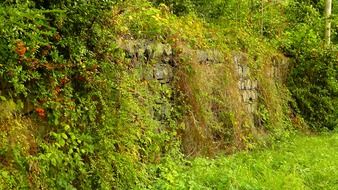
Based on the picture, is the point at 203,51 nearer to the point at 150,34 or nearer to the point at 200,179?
the point at 150,34

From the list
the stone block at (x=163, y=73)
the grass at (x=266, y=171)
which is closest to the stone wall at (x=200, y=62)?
the stone block at (x=163, y=73)

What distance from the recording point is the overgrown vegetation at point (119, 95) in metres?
4.52

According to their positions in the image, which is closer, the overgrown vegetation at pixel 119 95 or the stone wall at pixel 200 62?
the overgrown vegetation at pixel 119 95

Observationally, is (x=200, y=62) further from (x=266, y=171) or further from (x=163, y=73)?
(x=266, y=171)

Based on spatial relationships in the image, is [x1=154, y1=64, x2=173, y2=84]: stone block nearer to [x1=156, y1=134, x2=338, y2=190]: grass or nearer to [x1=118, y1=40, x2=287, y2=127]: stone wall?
[x1=118, y1=40, x2=287, y2=127]: stone wall

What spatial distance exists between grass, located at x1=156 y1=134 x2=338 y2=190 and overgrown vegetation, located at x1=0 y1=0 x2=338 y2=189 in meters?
0.10

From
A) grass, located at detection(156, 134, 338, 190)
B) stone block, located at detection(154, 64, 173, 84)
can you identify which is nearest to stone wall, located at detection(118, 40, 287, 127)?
stone block, located at detection(154, 64, 173, 84)

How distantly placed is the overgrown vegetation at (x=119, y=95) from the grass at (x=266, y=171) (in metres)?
0.10

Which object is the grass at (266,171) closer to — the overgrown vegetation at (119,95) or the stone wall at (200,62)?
the overgrown vegetation at (119,95)

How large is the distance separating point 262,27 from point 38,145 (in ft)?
29.7

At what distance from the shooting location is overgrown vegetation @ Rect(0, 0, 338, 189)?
14.8 feet

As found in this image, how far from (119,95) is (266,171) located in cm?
266

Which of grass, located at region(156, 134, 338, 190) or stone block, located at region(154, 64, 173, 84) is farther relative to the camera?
stone block, located at region(154, 64, 173, 84)

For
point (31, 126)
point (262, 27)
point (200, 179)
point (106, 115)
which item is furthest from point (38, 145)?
point (262, 27)
